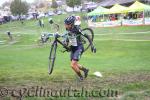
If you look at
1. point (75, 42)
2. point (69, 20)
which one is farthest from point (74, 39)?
point (69, 20)

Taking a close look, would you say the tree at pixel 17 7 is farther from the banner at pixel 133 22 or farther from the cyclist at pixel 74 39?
the cyclist at pixel 74 39

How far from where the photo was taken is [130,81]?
11.9 meters

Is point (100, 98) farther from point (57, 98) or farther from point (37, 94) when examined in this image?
point (37, 94)

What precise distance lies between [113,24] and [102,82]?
48.2 meters

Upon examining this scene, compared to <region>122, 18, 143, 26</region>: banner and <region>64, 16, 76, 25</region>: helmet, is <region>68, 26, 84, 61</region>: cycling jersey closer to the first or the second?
<region>64, 16, 76, 25</region>: helmet

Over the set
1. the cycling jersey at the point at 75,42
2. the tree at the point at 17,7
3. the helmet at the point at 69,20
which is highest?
the helmet at the point at 69,20

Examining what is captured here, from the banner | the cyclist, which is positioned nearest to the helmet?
the cyclist

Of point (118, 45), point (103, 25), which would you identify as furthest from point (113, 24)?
point (118, 45)

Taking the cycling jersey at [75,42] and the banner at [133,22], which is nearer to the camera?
the cycling jersey at [75,42]

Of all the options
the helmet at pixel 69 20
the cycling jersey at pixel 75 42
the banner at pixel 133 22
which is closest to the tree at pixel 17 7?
the banner at pixel 133 22

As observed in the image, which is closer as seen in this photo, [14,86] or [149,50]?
[14,86]

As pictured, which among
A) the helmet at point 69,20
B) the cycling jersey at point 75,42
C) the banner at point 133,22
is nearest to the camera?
the helmet at point 69,20

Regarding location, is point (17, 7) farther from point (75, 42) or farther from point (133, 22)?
point (75, 42)

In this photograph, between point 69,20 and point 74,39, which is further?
point 74,39
